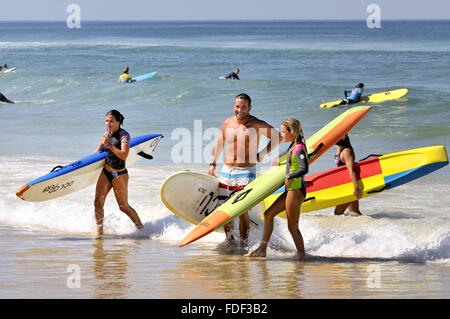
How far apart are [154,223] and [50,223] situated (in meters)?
1.36

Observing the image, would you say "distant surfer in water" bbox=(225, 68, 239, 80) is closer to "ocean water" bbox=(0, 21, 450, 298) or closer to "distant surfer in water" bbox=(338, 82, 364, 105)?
"ocean water" bbox=(0, 21, 450, 298)

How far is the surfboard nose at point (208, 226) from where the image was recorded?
626 centimetres

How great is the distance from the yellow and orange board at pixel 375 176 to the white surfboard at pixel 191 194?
1049 mm

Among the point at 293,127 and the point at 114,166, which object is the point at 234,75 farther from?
the point at 293,127

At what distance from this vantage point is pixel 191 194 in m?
7.00

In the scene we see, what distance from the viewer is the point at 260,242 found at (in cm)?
654

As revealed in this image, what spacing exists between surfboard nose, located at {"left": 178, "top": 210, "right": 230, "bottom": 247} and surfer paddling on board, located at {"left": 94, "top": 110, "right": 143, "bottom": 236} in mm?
1193

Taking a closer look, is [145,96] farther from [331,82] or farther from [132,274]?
[132,274]

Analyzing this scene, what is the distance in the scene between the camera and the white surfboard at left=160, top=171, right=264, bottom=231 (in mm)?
6980

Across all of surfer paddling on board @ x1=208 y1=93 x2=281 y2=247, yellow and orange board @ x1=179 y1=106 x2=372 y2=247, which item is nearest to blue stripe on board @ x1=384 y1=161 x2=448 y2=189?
yellow and orange board @ x1=179 y1=106 x2=372 y2=247

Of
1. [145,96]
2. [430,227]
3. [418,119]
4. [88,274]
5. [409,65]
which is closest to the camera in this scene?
[88,274]

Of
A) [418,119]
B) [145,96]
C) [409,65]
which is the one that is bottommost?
[418,119]

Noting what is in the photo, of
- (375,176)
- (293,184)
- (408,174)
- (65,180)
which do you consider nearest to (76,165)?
(65,180)
